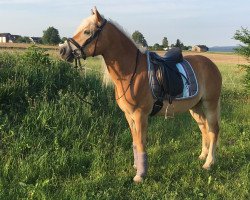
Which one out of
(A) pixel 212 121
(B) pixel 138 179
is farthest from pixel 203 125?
(B) pixel 138 179

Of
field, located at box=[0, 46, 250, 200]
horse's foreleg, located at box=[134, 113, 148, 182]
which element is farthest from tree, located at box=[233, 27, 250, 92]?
horse's foreleg, located at box=[134, 113, 148, 182]

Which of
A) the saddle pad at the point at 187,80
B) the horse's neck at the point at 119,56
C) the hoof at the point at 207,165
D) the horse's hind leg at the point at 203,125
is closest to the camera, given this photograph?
the horse's neck at the point at 119,56

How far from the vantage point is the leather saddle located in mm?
4754

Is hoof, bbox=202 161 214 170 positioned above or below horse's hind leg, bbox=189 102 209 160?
below

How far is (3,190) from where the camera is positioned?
4.07 metres

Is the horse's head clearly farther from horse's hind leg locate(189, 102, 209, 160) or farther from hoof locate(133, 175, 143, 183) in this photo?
horse's hind leg locate(189, 102, 209, 160)

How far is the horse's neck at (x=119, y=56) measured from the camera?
4.47 meters

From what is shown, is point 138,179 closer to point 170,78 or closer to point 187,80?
point 170,78

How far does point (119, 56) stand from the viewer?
454cm

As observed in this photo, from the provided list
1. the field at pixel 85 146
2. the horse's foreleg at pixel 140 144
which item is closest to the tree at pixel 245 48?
the field at pixel 85 146

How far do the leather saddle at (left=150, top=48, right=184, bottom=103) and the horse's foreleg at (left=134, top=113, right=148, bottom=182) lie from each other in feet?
1.31

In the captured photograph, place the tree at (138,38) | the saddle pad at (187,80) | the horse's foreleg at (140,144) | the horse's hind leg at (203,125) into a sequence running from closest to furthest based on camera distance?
the horse's foreleg at (140,144) < the tree at (138,38) < the saddle pad at (187,80) < the horse's hind leg at (203,125)

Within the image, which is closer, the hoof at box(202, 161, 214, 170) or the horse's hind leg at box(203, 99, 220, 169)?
Answer: the hoof at box(202, 161, 214, 170)

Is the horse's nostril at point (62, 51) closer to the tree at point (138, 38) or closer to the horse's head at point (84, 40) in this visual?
the horse's head at point (84, 40)
